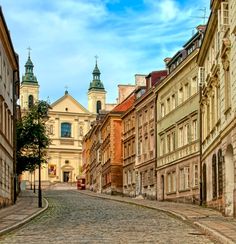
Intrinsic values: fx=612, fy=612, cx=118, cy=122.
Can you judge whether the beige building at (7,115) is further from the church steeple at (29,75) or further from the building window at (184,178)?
the church steeple at (29,75)

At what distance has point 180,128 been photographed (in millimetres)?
41250

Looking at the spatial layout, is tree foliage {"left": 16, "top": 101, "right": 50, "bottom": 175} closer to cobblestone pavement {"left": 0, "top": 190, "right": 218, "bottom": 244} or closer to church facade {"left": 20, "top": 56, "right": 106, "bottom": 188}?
cobblestone pavement {"left": 0, "top": 190, "right": 218, "bottom": 244}

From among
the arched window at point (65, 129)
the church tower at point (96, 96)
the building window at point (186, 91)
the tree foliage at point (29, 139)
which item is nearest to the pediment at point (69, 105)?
the arched window at point (65, 129)

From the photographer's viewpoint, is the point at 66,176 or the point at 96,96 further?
the point at 96,96

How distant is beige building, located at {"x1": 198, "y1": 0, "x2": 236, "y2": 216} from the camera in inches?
917

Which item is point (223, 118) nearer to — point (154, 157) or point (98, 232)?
point (98, 232)

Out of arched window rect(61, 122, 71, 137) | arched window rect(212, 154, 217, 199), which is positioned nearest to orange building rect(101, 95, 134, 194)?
arched window rect(212, 154, 217, 199)

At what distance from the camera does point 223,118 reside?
83.3ft

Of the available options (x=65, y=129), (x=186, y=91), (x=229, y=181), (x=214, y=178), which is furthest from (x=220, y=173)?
(x=65, y=129)

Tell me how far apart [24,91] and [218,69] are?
98.0 metres

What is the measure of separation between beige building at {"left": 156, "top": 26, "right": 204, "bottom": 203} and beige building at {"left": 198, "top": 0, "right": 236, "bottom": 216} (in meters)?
2.60

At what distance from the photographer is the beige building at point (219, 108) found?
23.3 metres

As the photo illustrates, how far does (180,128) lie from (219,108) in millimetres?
13933

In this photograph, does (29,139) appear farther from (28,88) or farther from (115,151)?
(28,88)
